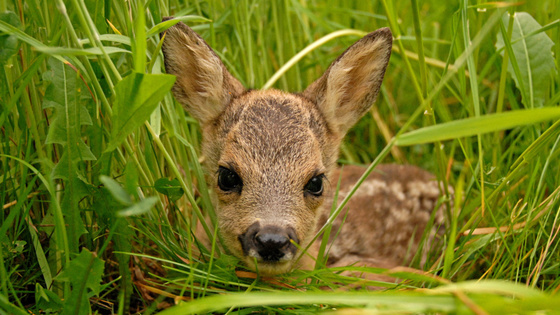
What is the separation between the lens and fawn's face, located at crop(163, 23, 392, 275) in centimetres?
244

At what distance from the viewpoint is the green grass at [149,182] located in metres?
1.68

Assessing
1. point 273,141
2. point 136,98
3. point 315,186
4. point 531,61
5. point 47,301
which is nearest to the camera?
point 136,98

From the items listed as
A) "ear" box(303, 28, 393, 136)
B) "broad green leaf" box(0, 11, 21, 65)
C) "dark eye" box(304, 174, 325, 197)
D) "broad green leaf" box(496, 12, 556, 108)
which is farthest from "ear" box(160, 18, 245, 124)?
Answer: "broad green leaf" box(496, 12, 556, 108)

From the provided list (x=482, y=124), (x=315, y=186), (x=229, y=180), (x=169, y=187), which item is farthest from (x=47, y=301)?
(x=482, y=124)

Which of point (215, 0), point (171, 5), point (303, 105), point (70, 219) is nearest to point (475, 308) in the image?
point (70, 219)

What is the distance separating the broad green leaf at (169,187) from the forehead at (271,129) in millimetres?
350

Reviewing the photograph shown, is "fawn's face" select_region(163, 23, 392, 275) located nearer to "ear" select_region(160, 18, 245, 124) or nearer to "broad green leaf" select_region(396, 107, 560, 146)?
"ear" select_region(160, 18, 245, 124)

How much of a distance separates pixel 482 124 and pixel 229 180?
1.34 m

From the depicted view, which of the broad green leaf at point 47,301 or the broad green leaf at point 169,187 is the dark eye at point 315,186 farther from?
the broad green leaf at point 47,301

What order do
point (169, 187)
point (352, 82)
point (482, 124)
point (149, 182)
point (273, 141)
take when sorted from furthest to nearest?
1. point (352, 82)
2. point (273, 141)
3. point (149, 182)
4. point (169, 187)
5. point (482, 124)

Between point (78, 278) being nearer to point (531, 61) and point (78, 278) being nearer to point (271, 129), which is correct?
point (271, 129)

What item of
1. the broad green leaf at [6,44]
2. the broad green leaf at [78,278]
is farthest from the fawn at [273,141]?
the broad green leaf at [6,44]

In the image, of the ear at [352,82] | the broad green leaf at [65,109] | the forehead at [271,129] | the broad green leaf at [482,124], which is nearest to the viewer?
the broad green leaf at [482,124]

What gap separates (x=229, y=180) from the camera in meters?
2.68
